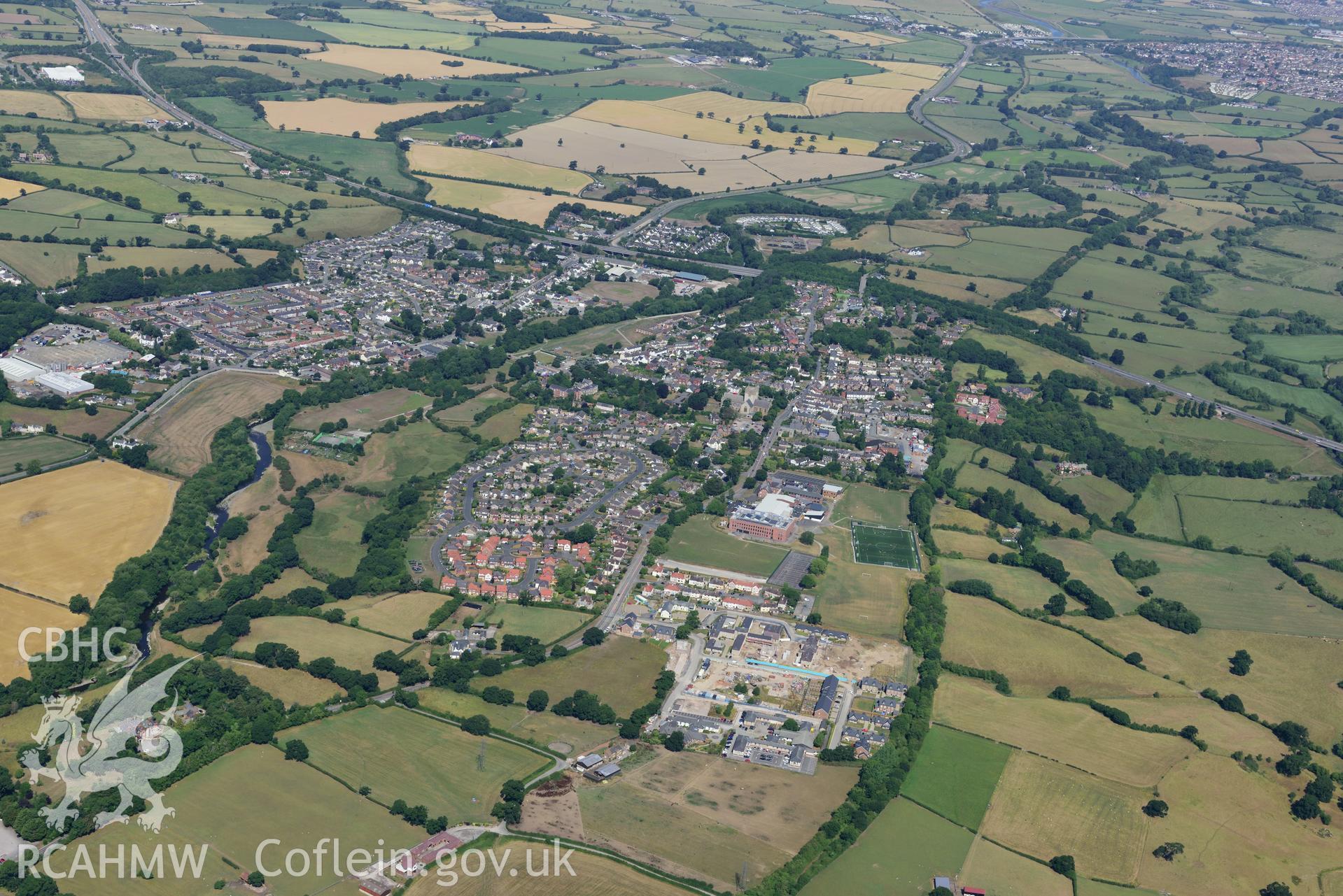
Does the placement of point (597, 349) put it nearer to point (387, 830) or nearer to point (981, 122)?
point (387, 830)

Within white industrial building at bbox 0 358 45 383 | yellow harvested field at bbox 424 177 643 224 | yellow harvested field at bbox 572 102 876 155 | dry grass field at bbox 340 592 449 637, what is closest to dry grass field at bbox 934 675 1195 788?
dry grass field at bbox 340 592 449 637

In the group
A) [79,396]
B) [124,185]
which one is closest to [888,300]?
[79,396]

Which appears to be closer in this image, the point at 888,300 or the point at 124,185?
the point at 888,300

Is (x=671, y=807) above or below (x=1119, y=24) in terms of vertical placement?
below

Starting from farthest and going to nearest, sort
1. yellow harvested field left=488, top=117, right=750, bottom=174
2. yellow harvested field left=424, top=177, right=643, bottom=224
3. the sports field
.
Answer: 1. yellow harvested field left=488, top=117, right=750, bottom=174
2. yellow harvested field left=424, top=177, right=643, bottom=224
3. the sports field

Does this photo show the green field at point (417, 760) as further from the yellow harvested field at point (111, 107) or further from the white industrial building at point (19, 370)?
the yellow harvested field at point (111, 107)

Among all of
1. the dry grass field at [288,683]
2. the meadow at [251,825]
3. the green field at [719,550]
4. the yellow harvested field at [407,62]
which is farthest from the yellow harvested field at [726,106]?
the meadow at [251,825]

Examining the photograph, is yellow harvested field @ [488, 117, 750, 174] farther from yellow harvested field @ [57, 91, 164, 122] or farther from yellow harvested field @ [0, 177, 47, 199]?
yellow harvested field @ [0, 177, 47, 199]

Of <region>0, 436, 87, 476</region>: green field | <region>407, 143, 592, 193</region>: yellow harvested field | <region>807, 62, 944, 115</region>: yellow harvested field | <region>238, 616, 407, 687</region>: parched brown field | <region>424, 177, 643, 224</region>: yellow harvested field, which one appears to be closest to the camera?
<region>238, 616, 407, 687</region>: parched brown field
